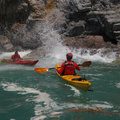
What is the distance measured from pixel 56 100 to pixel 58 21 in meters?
12.3

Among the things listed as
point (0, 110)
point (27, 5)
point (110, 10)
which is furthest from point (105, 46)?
point (0, 110)

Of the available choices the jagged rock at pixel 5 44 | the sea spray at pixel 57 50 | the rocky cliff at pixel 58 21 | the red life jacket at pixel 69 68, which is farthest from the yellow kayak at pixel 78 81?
the jagged rock at pixel 5 44

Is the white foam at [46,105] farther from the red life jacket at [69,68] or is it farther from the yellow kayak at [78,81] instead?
the red life jacket at [69,68]

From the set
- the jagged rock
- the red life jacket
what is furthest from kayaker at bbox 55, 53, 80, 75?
the jagged rock

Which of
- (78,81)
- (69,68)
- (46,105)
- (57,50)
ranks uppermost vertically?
(57,50)

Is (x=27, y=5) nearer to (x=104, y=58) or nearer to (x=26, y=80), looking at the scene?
(x=104, y=58)

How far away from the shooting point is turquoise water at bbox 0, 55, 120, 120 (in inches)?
145

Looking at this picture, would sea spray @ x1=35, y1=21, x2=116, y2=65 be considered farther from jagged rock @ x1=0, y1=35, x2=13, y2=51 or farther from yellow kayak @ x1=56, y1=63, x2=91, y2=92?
yellow kayak @ x1=56, y1=63, x2=91, y2=92

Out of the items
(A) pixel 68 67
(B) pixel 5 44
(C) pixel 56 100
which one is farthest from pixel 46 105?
(B) pixel 5 44

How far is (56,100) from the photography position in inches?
179

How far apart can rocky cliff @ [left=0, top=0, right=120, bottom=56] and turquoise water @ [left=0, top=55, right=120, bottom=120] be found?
8.00 meters

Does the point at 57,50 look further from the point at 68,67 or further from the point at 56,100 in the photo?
the point at 56,100

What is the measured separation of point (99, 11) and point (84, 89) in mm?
11456

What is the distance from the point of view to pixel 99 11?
15.0 m
